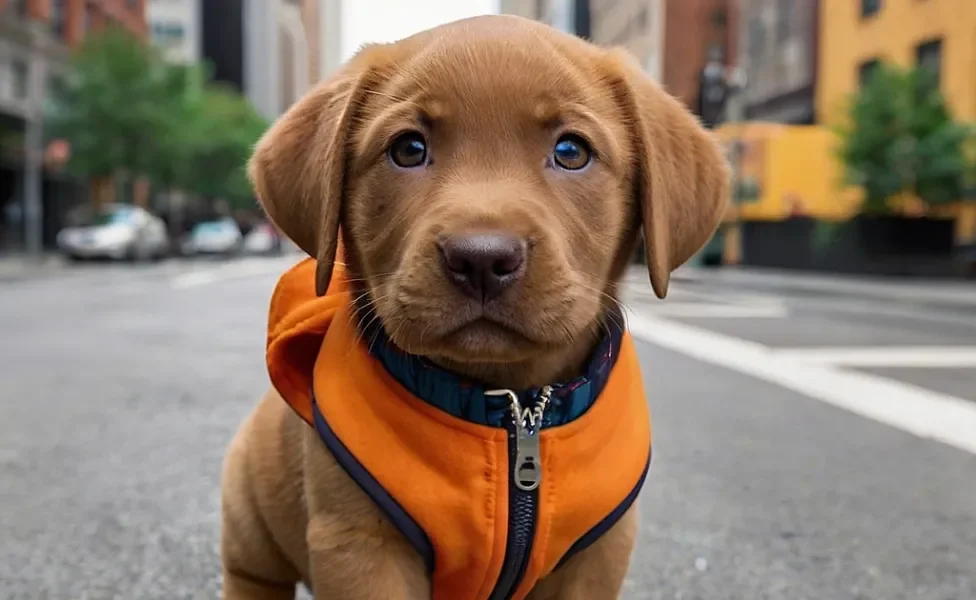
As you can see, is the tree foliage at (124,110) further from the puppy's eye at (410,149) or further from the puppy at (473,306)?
the puppy's eye at (410,149)

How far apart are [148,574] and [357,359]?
48.8 inches

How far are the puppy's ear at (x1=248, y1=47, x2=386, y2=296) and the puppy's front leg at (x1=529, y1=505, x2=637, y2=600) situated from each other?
768mm

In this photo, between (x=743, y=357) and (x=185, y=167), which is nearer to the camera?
(x=743, y=357)

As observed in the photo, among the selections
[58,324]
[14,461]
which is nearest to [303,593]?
[14,461]

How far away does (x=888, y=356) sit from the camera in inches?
315

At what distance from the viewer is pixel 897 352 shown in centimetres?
830

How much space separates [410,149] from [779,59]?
30985 millimetres

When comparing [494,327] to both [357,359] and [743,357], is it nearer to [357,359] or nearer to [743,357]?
[357,359]

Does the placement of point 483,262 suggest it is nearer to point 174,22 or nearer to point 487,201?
point 487,201

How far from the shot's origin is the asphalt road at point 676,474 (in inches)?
118

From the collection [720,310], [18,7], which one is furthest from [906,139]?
[18,7]

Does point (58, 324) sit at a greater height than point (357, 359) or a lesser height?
lesser

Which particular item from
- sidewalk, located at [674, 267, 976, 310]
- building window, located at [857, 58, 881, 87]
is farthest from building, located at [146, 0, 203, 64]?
sidewalk, located at [674, 267, 976, 310]

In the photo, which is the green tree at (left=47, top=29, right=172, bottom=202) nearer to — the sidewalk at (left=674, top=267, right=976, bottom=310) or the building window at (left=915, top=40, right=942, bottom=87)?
the sidewalk at (left=674, top=267, right=976, bottom=310)
